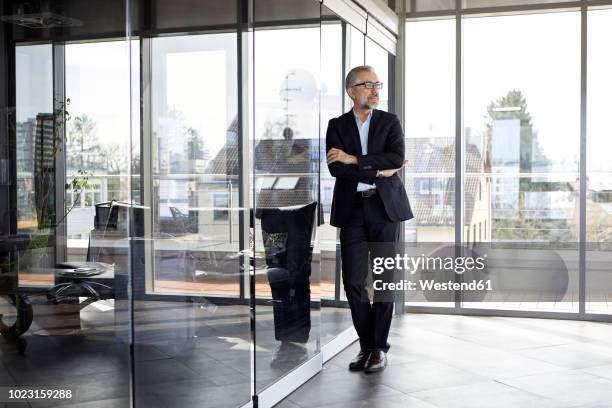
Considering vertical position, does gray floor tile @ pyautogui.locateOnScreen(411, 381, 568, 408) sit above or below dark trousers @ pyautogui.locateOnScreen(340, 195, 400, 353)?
below

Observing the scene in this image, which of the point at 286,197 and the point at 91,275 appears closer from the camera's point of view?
the point at 91,275

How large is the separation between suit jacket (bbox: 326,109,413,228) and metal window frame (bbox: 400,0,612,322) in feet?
6.75

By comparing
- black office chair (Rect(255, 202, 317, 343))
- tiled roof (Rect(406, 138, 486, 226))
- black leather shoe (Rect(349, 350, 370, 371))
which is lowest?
black leather shoe (Rect(349, 350, 370, 371))

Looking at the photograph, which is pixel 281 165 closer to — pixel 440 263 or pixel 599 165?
pixel 440 263

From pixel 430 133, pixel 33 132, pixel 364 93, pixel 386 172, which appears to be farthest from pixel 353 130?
pixel 33 132

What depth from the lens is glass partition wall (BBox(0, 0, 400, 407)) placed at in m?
1.98

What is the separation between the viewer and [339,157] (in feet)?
14.0

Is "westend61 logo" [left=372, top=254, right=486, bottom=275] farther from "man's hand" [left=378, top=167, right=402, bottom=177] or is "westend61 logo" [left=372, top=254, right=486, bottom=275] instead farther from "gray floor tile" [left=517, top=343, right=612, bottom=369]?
"man's hand" [left=378, top=167, right=402, bottom=177]

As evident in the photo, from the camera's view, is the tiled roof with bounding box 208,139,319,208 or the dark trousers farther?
the dark trousers

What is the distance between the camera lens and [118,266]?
7.50 feet

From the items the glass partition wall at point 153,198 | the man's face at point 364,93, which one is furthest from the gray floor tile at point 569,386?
the man's face at point 364,93

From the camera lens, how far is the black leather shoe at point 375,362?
4.25 metres

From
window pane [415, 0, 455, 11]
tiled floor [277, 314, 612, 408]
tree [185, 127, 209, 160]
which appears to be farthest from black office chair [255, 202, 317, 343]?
window pane [415, 0, 455, 11]

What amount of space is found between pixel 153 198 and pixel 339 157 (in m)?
1.94
